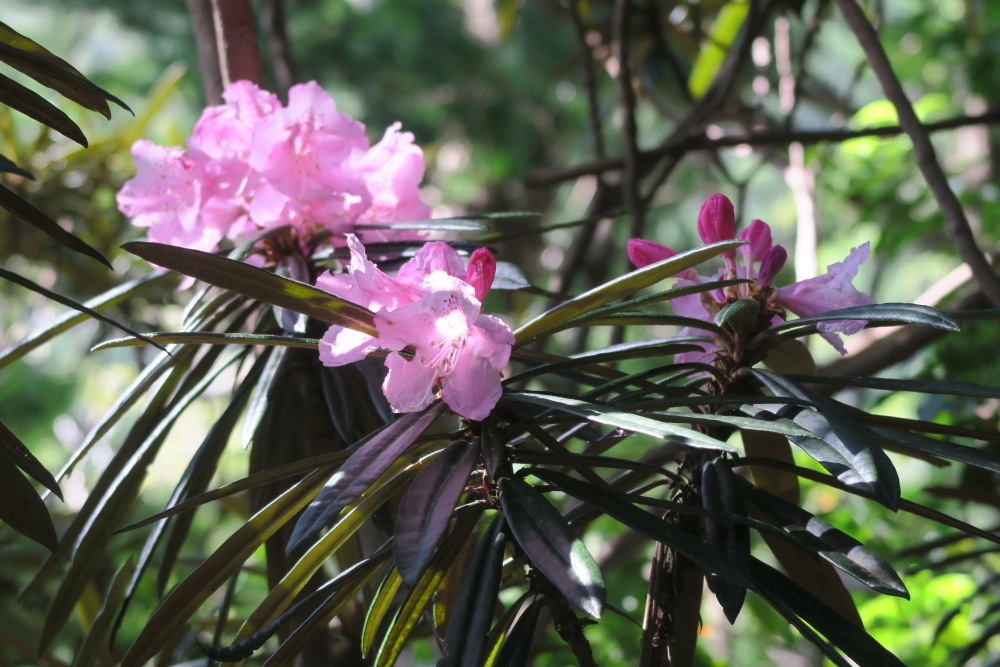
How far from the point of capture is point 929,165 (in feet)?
2.90

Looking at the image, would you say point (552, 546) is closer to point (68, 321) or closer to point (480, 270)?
point (480, 270)

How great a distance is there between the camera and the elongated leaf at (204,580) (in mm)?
548

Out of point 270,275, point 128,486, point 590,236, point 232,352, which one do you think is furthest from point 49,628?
point 590,236

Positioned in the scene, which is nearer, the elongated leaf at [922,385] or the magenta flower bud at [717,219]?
the elongated leaf at [922,385]

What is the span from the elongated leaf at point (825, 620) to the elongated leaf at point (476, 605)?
15cm

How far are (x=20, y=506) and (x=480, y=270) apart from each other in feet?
1.10

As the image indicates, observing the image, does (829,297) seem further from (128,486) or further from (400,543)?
(128,486)

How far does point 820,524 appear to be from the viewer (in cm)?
54

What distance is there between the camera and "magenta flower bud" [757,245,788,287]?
25.5 inches

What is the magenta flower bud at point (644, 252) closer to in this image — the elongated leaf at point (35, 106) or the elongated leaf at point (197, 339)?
the elongated leaf at point (197, 339)

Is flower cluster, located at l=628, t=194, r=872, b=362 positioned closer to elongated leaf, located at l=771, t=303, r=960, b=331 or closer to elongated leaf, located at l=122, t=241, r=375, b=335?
elongated leaf, located at l=771, t=303, r=960, b=331

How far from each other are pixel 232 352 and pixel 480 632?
424 mm

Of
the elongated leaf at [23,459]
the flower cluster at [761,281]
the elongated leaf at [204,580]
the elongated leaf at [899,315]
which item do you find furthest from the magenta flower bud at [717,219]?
the elongated leaf at [23,459]

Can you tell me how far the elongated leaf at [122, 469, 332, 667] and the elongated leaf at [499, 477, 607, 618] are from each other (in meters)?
0.14
